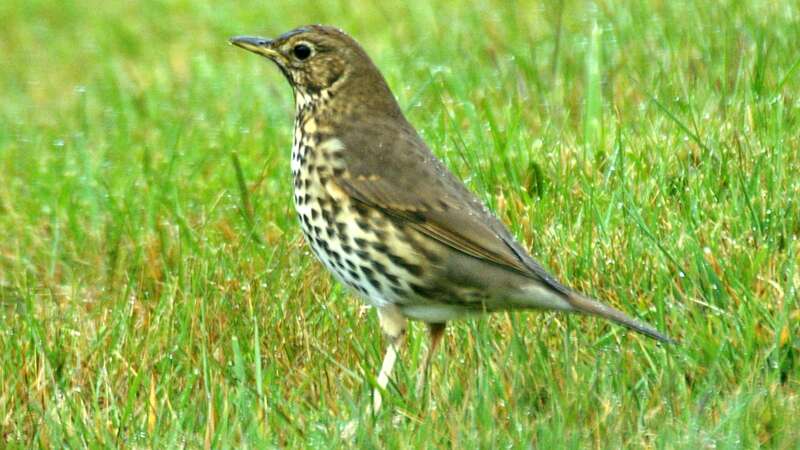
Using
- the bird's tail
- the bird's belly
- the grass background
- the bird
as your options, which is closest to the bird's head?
the bird

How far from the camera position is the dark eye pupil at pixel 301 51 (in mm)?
5148

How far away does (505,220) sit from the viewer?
5699 mm

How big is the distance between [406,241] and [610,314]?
2.20ft

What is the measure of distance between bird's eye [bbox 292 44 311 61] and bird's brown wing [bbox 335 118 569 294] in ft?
1.16

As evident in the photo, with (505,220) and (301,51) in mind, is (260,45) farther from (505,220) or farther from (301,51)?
(505,220)

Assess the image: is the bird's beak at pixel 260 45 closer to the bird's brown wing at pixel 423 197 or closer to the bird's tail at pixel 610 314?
the bird's brown wing at pixel 423 197

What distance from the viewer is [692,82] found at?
6492 mm

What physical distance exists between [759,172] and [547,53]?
260cm

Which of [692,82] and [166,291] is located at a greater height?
[692,82]

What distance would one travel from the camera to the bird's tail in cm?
442

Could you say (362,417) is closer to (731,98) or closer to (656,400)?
(656,400)

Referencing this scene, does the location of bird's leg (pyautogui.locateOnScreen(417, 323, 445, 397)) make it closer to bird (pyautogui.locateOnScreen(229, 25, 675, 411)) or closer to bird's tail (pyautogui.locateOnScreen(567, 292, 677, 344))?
bird (pyautogui.locateOnScreen(229, 25, 675, 411))

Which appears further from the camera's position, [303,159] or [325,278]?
[325,278]

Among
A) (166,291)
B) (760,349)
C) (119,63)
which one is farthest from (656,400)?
(119,63)
